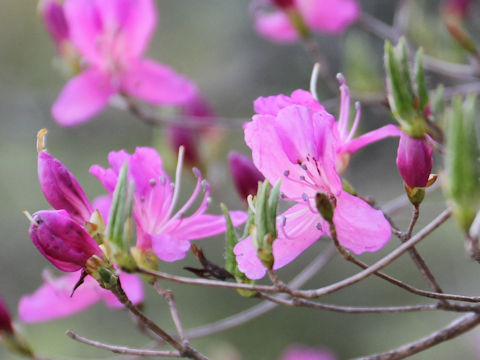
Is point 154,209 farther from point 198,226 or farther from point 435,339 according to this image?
point 435,339

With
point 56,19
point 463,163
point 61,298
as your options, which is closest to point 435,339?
point 463,163

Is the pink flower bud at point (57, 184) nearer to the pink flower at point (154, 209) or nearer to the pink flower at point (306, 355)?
the pink flower at point (154, 209)

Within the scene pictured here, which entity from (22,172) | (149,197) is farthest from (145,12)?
(22,172)

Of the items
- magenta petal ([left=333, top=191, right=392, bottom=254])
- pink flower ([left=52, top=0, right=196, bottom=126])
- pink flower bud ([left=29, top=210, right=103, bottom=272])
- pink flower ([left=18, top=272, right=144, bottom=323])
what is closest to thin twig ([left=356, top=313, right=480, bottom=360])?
magenta petal ([left=333, top=191, right=392, bottom=254])

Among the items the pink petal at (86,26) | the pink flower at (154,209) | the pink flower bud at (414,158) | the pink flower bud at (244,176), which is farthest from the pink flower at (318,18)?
the pink flower bud at (414,158)

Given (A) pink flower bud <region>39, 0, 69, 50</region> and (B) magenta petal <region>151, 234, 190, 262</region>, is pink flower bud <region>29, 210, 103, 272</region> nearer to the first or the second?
(B) magenta petal <region>151, 234, 190, 262</region>
